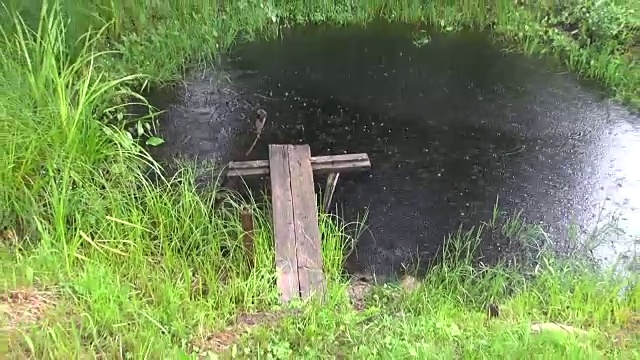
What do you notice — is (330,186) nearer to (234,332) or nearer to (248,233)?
(248,233)

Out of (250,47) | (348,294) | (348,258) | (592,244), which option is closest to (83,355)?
(348,294)

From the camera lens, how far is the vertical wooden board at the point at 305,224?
289 cm

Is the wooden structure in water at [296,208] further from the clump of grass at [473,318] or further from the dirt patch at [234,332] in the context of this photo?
the clump of grass at [473,318]

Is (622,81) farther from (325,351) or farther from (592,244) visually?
(325,351)

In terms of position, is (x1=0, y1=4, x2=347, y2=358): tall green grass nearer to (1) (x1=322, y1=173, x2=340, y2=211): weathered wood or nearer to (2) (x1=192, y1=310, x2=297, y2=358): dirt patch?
(2) (x1=192, y1=310, x2=297, y2=358): dirt patch

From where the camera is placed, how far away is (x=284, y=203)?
330 centimetres

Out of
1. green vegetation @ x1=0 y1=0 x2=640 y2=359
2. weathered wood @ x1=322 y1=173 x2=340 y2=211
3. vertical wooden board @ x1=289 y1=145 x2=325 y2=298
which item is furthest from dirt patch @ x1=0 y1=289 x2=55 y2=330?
weathered wood @ x1=322 y1=173 x2=340 y2=211

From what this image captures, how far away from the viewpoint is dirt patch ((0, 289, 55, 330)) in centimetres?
205

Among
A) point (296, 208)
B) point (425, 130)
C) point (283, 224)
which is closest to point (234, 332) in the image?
point (283, 224)

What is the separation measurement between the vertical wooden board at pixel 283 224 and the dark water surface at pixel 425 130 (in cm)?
61

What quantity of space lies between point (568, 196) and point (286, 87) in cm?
248

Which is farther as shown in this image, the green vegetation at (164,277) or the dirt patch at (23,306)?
the green vegetation at (164,277)

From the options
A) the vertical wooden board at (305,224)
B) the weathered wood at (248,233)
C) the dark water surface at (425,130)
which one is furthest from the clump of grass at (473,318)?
the weathered wood at (248,233)

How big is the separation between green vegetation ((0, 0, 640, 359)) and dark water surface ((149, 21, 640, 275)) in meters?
0.33
